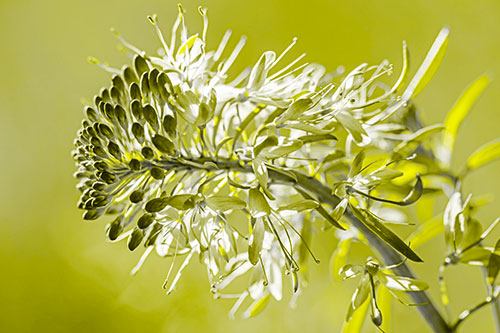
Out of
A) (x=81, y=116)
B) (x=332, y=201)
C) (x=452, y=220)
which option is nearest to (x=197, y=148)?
(x=332, y=201)

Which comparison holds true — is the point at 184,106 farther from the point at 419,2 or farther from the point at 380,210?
the point at 419,2

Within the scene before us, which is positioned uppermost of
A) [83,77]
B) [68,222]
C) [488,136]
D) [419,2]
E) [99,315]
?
[419,2]

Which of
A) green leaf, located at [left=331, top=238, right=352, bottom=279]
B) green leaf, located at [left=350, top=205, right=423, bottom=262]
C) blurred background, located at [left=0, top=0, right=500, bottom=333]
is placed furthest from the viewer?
blurred background, located at [left=0, top=0, right=500, bottom=333]

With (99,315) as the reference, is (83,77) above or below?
above

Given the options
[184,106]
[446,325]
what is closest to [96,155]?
[184,106]

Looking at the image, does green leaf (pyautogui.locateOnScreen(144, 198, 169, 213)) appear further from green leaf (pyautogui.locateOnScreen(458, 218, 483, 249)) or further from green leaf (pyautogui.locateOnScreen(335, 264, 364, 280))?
green leaf (pyautogui.locateOnScreen(458, 218, 483, 249))

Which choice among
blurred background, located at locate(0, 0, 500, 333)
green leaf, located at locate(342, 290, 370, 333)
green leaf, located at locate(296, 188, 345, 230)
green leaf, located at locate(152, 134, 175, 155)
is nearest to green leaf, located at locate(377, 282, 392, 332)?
green leaf, located at locate(342, 290, 370, 333)

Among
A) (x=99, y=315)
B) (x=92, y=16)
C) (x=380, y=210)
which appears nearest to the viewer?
(x=380, y=210)
